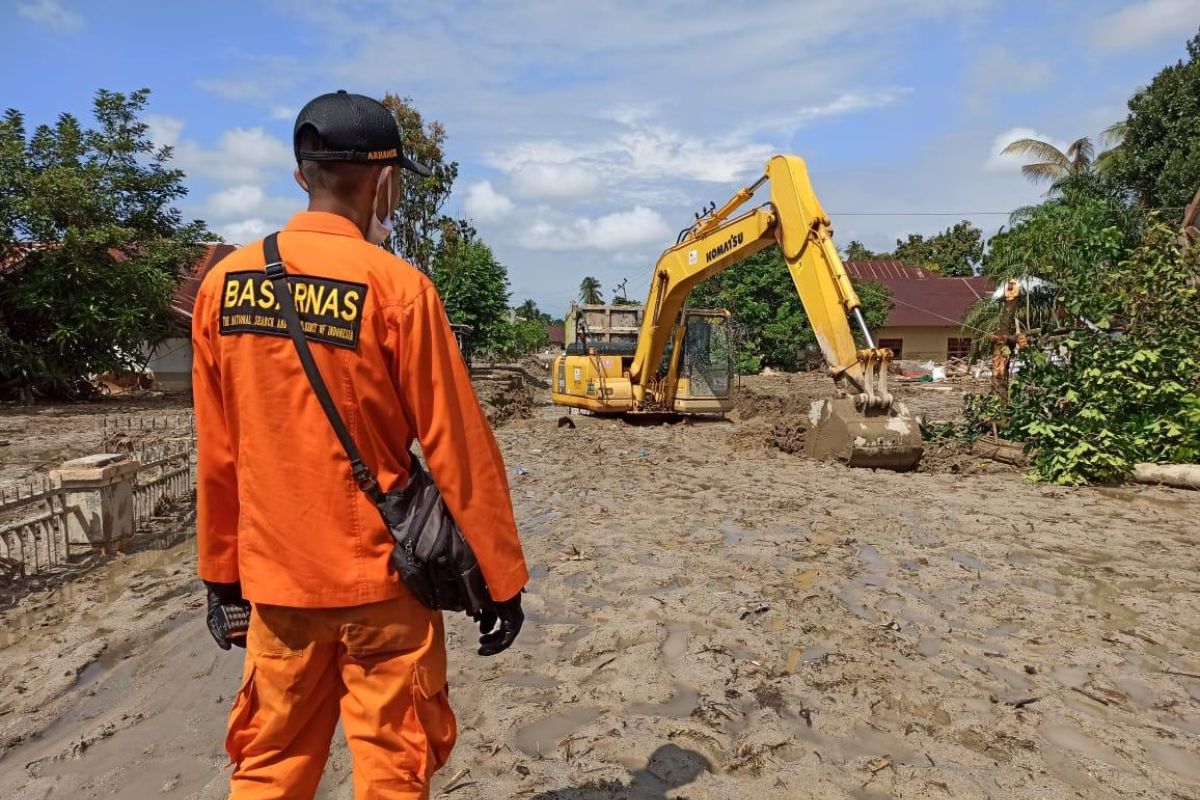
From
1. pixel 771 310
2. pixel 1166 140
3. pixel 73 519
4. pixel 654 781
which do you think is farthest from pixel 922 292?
pixel 654 781

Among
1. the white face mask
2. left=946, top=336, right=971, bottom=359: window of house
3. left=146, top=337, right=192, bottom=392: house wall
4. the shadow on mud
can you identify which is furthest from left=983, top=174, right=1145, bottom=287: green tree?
left=146, top=337, right=192, bottom=392: house wall

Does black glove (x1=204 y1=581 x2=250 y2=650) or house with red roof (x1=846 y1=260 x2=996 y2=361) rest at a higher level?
house with red roof (x1=846 y1=260 x2=996 y2=361)

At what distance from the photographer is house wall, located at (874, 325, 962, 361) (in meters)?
34.9

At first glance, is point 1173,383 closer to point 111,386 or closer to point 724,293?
point 111,386

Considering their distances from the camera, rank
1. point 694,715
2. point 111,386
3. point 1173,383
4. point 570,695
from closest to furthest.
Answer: point 694,715 → point 570,695 → point 1173,383 → point 111,386

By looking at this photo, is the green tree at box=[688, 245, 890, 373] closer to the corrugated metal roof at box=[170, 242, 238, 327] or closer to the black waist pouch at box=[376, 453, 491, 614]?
the corrugated metal roof at box=[170, 242, 238, 327]

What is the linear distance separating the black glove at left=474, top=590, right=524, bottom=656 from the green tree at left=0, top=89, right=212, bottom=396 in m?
17.3

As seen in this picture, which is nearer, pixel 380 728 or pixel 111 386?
pixel 380 728

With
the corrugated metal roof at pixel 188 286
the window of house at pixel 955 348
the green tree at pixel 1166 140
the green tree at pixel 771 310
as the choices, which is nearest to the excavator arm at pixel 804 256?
the corrugated metal roof at pixel 188 286

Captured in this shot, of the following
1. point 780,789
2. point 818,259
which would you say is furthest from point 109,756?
point 818,259

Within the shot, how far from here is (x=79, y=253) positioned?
15836mm

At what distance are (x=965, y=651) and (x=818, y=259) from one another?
5963 mm

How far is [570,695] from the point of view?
11.2 ft

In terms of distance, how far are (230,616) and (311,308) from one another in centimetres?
80
